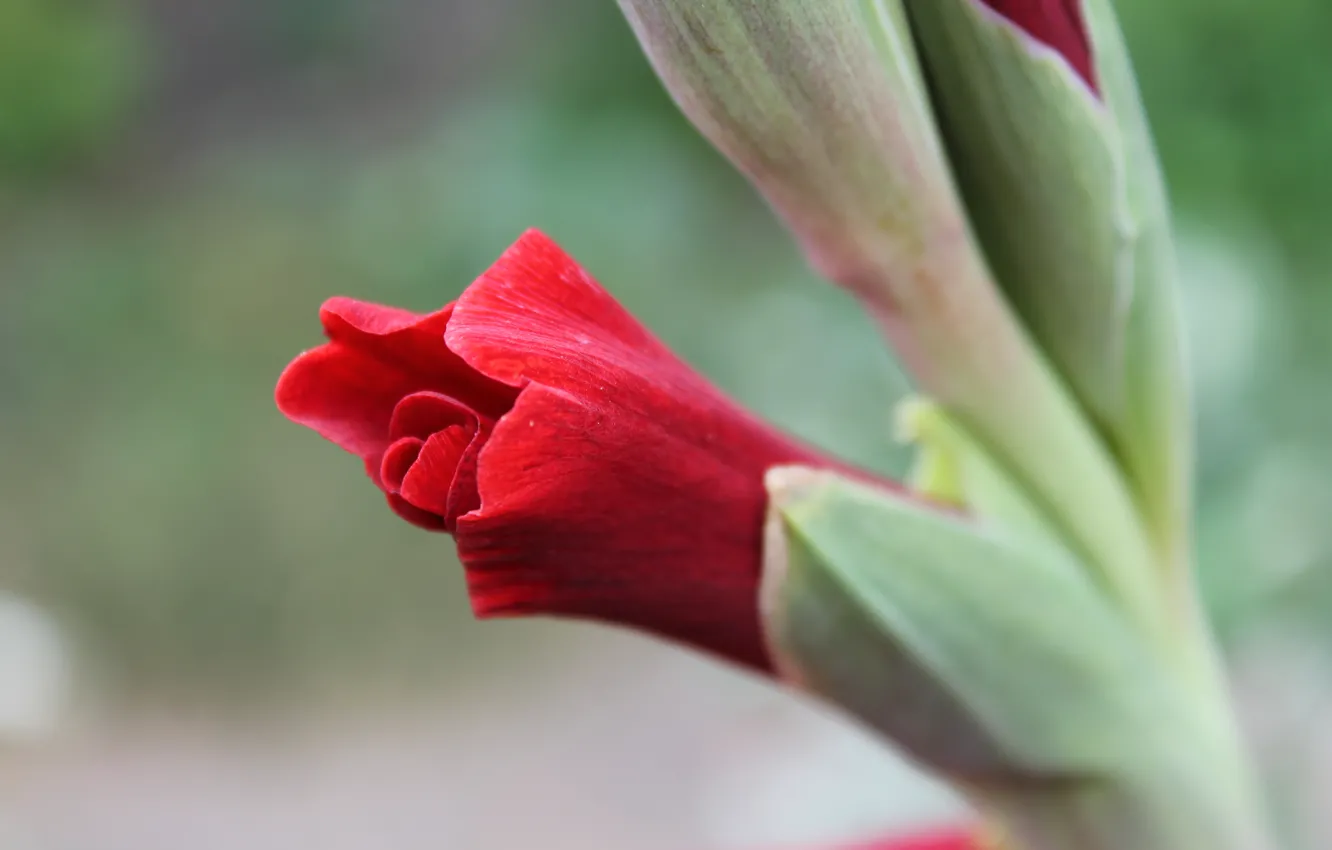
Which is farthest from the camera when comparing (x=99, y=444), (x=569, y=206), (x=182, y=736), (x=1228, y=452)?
(x=99, y=444)

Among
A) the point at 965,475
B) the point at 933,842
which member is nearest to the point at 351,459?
the point at 933,842

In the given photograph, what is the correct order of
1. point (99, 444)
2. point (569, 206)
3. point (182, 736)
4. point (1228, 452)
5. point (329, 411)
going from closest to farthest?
point (329, 411) → point (1228, 452) → point (569, 206) → point (182, 736) → point (99, 444)

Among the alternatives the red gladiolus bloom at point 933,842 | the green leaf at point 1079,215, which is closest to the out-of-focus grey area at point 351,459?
the red gladiolus bloom at point 933,842

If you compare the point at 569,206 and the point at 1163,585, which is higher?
the point at 569,206

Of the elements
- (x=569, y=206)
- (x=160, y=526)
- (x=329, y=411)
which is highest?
(x=569, y=206)

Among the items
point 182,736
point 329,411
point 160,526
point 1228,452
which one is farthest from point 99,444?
point 329,411

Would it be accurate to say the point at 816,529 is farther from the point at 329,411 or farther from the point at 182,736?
the point at 182,736

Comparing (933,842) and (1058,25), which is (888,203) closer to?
(1058,25)

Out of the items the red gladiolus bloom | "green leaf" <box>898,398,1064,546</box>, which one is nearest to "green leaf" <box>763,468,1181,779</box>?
"green leaf" <box>898,398,1064,546</box>

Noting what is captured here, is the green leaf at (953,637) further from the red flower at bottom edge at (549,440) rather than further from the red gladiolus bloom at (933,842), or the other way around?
the red gladiolus bloom at (933,842)
